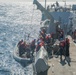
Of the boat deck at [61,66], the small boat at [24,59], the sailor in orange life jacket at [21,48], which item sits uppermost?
the sailor in orange life jacket at [21,48]

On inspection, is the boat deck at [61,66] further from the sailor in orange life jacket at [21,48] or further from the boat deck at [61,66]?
the sailor in orange life jacket at [21,48]

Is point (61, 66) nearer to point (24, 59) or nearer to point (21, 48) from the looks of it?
point (24, 59)

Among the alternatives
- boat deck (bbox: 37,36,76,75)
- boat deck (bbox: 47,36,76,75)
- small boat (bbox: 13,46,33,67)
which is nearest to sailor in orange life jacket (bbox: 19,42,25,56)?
small boat (bbox: 13,46,33,67)

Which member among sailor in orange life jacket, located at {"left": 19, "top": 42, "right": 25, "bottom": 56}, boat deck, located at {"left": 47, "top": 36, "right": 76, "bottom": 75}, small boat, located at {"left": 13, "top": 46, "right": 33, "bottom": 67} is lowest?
small boat, located at {"left": 13, "top": 46, "right": 33, "bottom": 67}

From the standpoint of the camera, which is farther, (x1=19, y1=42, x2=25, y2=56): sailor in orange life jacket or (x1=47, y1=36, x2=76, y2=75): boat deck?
(x1=19, y1=42, x2=25, y2=56): sailor in orange life jacket

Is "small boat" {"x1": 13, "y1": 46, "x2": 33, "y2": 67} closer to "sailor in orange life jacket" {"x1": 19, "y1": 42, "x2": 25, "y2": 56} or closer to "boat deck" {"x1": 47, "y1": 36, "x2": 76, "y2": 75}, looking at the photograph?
"sailor in orange life jacket" {"x1": 19, "y1": 42, "x2": 25, "y2": 56}

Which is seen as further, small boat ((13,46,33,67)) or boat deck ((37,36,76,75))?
small boat ((13,46,33,67))

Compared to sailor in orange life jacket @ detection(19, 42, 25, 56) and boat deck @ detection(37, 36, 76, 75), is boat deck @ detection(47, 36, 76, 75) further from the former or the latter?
sailor in orange life jacket @ detection(19, 42, 25, 56)

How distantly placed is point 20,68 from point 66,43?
912 centimetres

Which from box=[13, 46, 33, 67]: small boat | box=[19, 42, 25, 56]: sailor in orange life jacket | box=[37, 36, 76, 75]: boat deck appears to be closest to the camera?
box=[37, 36, 76, 75]: boat deck

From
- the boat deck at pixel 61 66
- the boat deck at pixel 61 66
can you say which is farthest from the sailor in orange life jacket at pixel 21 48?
the boat deck at pixel 61 66

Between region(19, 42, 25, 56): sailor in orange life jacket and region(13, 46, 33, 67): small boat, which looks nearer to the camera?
region(13, 46, 33, 67): small boat

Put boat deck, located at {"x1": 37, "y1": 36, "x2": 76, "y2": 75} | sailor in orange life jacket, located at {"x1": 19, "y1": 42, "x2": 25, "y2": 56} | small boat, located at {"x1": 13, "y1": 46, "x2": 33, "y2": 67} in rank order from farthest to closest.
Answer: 1. sailor in orange life jacket, located at {"x1": 19, "y1": 42, "x2": 25, "y2": 56}
2. small boat, located at {"x1": 13, "y1": 46, "x2": 33, "y2": 67}
3. boat deck, located at {"x1": 37, "y1": 36, "x2": 76, "y2": 75}

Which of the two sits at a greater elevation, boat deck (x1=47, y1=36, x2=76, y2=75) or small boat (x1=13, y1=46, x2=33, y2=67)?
boat deck (x1=47, y1=36, x2=76, y2=75)
